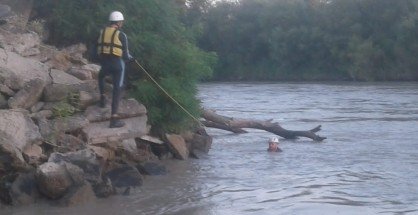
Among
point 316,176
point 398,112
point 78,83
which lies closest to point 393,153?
point 316,176

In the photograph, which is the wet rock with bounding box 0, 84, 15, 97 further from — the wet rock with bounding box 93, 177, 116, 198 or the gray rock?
A: the gray rock

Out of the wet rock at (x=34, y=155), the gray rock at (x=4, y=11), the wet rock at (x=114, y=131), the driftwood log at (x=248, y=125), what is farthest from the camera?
the driftwood log at (x=248, y=125)

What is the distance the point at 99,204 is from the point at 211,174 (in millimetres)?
3338

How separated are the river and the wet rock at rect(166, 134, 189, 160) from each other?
19 cm

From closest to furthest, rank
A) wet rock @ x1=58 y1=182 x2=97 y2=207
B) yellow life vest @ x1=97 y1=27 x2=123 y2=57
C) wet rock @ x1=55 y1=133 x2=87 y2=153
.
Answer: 1. wet rock @ x1=58 y1=182 x2=97 y2=207
2. wet rock @ x1=55 y1=133 x2=87 y2=153
3. yellow life vest @ x1=97 y1=27 x2=123 y2=57

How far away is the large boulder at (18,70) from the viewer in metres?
14.4

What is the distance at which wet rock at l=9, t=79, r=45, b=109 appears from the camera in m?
14.0

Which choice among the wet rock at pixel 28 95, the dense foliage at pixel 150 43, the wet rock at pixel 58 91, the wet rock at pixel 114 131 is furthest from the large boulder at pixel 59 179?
the dense foliage at pixel 150 43

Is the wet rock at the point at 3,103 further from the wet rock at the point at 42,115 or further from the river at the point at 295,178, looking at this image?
the river at the point at 295,178

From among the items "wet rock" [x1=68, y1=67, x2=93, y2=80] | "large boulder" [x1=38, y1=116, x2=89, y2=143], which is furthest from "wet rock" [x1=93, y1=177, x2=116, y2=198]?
"wet rock" [x1=68, y1=67, x2=93, y2=80]

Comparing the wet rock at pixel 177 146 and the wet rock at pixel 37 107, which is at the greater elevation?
the wet rock at pixel 37 107

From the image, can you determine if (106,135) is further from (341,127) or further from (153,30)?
(341,127)

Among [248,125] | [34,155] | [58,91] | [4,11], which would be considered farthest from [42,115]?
[248,125]

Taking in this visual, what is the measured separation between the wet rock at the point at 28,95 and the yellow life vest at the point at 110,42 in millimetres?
1174
